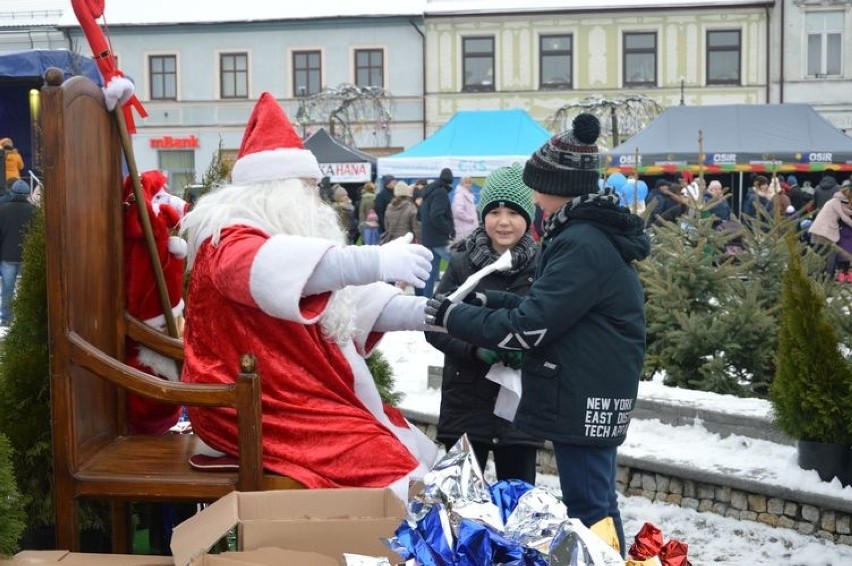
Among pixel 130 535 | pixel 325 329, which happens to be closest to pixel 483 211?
pixel 325 329

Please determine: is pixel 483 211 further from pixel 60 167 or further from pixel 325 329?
pixel 60 167

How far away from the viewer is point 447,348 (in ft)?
13.3

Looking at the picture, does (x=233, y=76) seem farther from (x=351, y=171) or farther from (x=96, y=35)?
(x=96, y=35)

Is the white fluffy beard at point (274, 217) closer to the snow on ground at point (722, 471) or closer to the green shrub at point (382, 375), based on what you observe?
the green shrub at point (382, 375)

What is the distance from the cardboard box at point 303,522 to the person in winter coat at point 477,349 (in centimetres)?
121

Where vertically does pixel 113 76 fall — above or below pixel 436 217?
above

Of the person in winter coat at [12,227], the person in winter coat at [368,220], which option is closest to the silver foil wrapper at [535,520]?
the person in winter coat at [12,227]

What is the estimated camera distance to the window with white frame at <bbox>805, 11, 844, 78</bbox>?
34.0 metres

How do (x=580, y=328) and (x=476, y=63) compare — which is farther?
(x=476, y=63)

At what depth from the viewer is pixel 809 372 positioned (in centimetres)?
516

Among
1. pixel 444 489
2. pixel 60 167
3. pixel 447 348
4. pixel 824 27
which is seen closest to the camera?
pixel 444 489

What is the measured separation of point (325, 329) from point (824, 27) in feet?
111

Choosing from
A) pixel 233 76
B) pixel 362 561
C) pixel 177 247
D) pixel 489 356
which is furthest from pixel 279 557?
pixel 233 76

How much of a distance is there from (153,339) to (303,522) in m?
1.40
